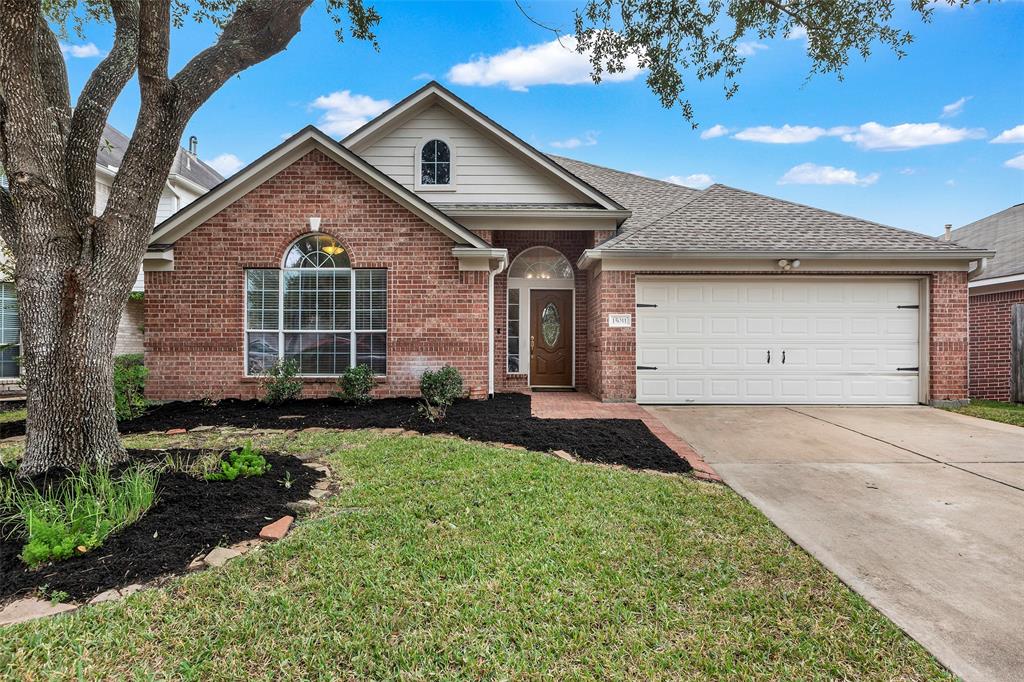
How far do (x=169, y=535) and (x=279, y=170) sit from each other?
7.22m

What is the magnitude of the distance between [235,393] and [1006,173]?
81.6 feet

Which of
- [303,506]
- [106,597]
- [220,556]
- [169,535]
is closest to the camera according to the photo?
[106,597]

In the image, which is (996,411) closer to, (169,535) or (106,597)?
(169,535)

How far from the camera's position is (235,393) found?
8453 millimetres

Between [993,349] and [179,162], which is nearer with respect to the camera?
[993,349]

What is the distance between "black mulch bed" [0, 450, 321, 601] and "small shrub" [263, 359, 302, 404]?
3897mm

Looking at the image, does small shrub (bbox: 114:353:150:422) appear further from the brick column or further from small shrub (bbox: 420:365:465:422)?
the brick column

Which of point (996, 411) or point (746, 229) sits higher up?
point (746, 229)

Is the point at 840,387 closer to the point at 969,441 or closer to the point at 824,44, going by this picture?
the point at 969,441

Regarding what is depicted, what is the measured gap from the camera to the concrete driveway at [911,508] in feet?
7.89

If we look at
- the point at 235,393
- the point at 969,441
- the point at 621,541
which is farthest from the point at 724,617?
the point at 235,393

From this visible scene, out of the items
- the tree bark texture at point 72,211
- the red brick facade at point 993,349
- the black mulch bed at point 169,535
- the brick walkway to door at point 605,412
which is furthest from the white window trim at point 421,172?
the red brick facade at point 993,349

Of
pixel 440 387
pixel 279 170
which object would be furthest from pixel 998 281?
pixel 279 170

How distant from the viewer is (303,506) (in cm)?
371
